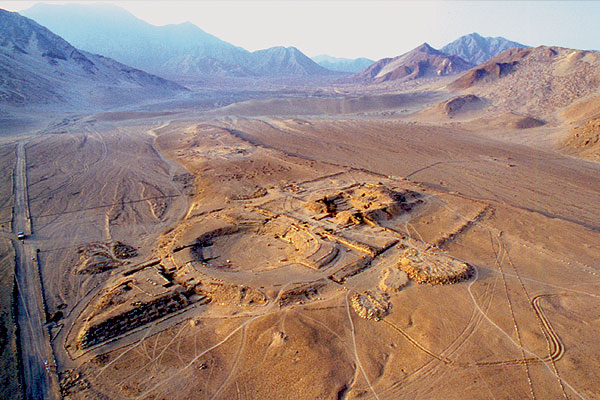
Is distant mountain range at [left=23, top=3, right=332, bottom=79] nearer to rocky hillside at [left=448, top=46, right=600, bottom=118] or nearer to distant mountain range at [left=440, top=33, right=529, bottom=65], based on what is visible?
distant mountain range at [left=440, top=33, right=529, bottom=65]

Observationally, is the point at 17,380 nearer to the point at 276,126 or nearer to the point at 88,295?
the point at 88,295

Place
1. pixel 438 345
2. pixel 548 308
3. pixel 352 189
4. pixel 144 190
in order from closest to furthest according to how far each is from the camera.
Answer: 1. pixel 438 345
2. pixel 548 308
3. pixel 352 189
4. pixel 144 190

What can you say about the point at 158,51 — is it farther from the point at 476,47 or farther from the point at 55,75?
the point at 476,47

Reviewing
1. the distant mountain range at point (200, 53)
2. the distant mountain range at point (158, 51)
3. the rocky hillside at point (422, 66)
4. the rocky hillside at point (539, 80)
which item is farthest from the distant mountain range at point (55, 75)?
the rocky hillside at point (422, 66)

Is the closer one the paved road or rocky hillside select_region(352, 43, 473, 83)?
the paved road

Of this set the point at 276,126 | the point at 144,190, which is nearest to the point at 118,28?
the point at 276,126

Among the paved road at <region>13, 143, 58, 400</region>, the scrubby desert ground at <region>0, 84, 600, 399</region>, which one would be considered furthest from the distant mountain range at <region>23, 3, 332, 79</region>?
the paved road at <region>13, 143, 58, 400</region>
